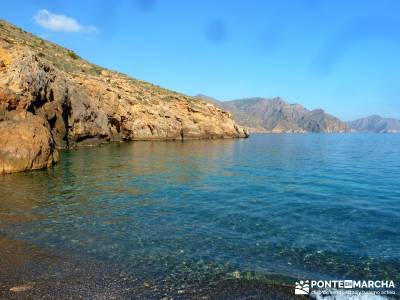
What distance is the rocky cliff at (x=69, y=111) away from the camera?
3072 cm

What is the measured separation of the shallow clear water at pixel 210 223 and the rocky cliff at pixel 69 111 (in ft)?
13.3

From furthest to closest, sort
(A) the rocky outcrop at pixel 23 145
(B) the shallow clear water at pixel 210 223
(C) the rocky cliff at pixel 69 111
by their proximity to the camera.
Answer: (C) the rocky cliff at pixel 69 111
(A) the rocky outcrop at pixel 23 145
(B) the shallow clear water at pixel 210 223

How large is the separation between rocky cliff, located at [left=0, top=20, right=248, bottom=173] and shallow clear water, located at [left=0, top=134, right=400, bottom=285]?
4064 mm

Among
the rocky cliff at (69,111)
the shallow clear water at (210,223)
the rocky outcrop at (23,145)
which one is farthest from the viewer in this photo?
the rocky cliff at (69,111)

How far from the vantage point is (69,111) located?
5738 centimetres

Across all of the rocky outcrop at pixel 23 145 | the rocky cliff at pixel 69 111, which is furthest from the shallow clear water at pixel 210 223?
the rocky cliff at pixel 69 111

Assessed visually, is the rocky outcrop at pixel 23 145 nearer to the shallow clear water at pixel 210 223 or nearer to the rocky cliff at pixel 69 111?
the rocky cliff at pixel 69 111

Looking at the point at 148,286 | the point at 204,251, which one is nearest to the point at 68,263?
the point at 148,286

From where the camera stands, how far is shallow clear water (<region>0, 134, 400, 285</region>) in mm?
11289

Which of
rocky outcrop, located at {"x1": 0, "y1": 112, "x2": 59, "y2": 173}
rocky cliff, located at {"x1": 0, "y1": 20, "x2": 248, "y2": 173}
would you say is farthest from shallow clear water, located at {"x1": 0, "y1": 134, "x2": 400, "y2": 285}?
rocky cliff, located at {"x1": 0, "y1": 20, "x2": 248, "y2": 173}

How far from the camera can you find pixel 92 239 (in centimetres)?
1334

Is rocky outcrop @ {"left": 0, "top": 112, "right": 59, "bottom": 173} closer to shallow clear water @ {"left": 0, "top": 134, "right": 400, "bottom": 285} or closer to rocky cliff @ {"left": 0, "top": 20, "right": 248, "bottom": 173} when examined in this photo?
rocky cliff @ {"left": 0, "top": 20, "right": 248, "bottom": 173}

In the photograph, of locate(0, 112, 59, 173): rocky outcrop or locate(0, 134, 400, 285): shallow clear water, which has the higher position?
locate(0, 112, 59, 173): rocky outcrop

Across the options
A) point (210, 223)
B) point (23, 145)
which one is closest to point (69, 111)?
point (23, 145)
